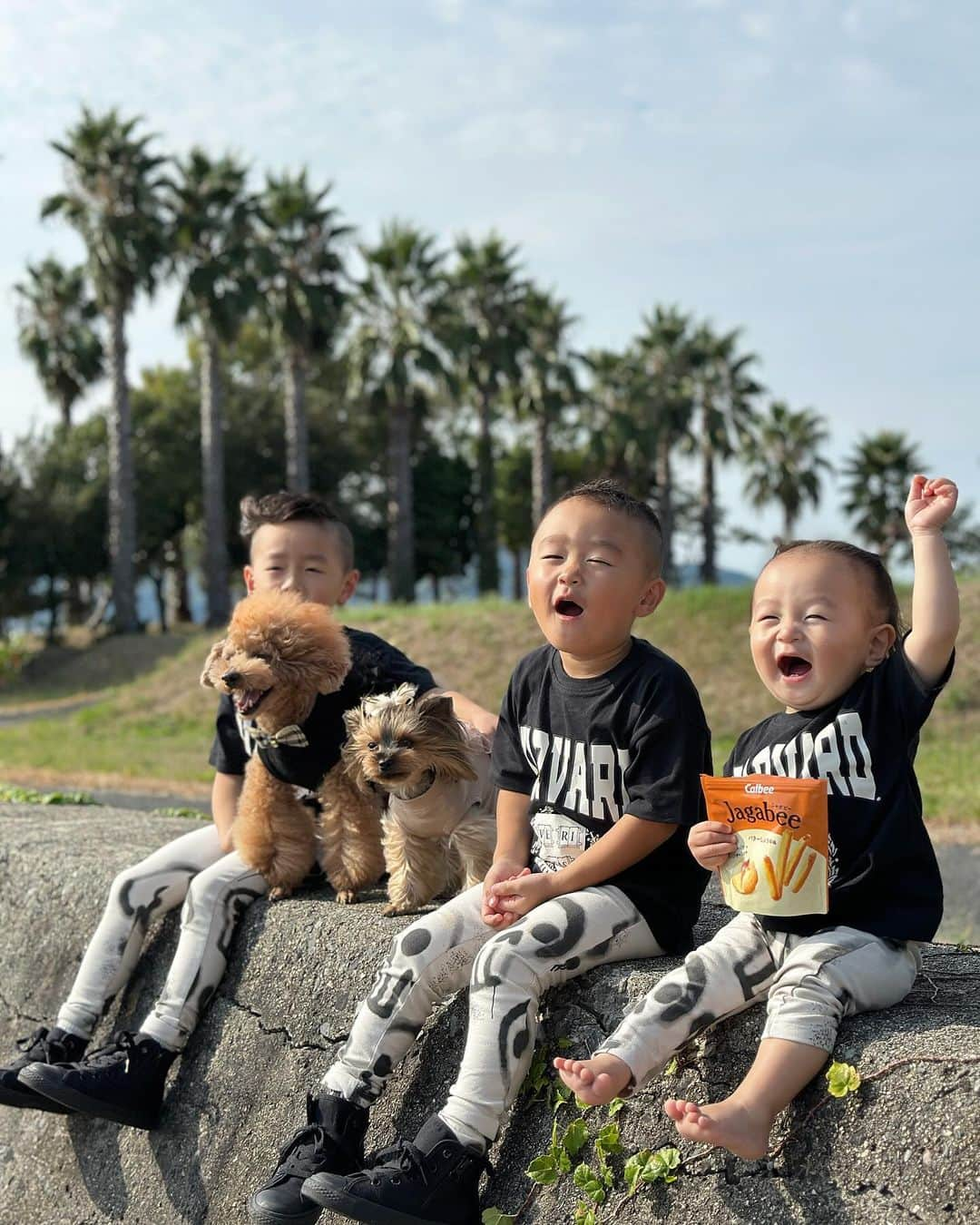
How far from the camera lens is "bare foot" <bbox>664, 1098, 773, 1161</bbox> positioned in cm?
223

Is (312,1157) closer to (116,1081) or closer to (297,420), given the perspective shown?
(116,1081)

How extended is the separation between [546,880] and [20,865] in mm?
2591

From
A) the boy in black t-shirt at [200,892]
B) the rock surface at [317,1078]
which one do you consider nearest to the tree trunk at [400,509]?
the rock surface at [317,1078]

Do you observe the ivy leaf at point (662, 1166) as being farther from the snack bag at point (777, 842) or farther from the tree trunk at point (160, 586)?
the tree trunk at point (160, 586)

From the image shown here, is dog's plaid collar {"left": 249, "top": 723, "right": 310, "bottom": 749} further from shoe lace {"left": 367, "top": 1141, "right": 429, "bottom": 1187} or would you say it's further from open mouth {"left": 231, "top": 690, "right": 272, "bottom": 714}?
shoe lace {"left": 367, "top": 1141, "right": 429, "bottom": 1187}

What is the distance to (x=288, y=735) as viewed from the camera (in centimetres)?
378

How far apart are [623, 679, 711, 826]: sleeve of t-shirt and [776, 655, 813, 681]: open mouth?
0.31 meters

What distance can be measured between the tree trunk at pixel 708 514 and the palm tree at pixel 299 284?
1481 cm

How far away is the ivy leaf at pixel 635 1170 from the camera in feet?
8.43

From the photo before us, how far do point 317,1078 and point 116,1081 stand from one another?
0.64 m

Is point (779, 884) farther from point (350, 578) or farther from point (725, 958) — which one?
point (350, 578)

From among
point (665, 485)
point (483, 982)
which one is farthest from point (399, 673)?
point (665, 485)

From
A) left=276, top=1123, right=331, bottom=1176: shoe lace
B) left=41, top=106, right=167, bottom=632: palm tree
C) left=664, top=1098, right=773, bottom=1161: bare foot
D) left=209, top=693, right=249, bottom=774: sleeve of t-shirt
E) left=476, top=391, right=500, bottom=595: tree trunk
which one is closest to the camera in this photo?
left=664, top=1098, right=773, bottom=1161: bare foot

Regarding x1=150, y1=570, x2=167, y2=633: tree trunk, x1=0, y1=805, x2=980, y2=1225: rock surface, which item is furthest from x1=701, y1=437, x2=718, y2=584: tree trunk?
x1=0, y1=805, x2=980, y2=1225: rock surface
